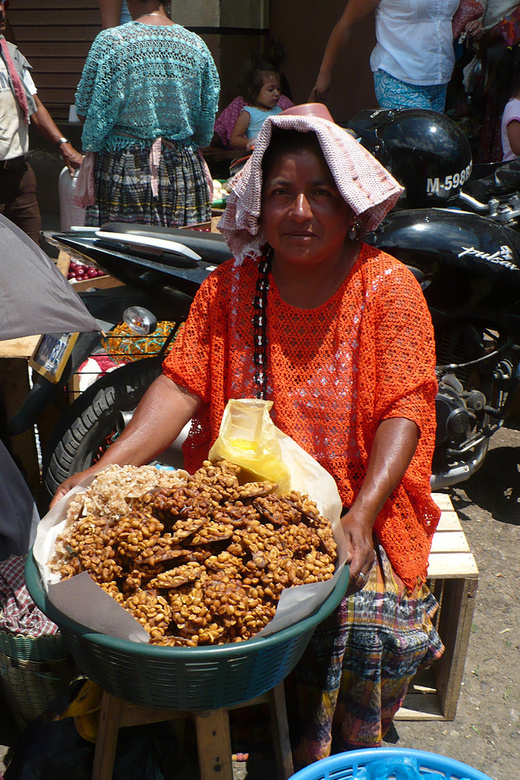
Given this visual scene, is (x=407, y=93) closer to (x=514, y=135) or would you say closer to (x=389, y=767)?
(x=514, y=135)

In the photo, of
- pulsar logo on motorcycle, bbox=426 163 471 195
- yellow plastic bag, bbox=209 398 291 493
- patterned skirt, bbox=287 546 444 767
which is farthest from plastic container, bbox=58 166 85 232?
patterned skirt, bbox=287 546 444 767

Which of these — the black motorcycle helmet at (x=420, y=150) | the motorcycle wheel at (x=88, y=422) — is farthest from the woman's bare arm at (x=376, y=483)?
the black motorcycle helmet at (x=420, y=150)

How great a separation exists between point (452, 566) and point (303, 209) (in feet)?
4.12

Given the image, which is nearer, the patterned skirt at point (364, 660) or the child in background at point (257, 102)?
the patterned skirt at point (364, 660)

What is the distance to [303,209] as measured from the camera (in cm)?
193

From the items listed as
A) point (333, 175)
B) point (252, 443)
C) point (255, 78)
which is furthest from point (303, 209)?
point (255, 78)

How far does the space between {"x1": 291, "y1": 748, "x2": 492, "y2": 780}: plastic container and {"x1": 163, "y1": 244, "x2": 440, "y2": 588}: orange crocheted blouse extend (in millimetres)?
516

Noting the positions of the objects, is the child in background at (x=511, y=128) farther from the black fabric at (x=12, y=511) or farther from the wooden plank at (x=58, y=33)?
the wooden plank at (x=58, y=33)

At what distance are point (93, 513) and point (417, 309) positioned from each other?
41.1 inches

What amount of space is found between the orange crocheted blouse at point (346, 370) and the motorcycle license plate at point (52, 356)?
0.81 metres

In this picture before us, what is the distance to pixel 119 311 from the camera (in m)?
2.97

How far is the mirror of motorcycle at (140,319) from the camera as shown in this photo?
279 cm

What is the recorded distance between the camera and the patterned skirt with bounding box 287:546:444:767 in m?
1.96

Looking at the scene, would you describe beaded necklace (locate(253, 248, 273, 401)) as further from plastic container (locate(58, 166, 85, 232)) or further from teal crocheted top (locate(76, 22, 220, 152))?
plastic container (locate(58, 166, 85, 232))
